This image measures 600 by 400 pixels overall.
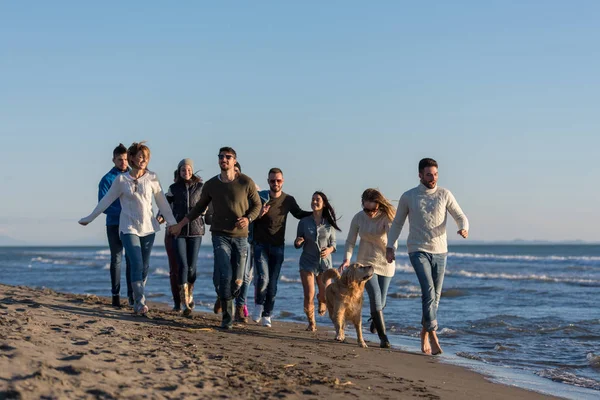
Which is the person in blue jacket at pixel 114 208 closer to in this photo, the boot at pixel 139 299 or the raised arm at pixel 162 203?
the boot at pixel 139 299

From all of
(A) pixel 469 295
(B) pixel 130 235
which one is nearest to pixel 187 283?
(B) pixel 130 235

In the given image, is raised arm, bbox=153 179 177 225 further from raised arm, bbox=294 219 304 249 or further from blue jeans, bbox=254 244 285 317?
raised arm, bbox=294 219 304 249

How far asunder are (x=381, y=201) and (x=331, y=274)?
3.25ft

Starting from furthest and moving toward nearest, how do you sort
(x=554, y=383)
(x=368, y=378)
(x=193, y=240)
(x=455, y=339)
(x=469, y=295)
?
1. (x=469, y=295)
2. (x=455, y=339)
3. (x=193, y=240)
4. (x=554, y=383)
5. (x=368, y=378)

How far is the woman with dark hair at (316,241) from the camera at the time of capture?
29.2ft

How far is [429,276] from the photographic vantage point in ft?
24.8

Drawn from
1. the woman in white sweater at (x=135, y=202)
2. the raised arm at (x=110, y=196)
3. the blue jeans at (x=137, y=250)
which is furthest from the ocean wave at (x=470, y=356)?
the raised arm at (x=110, y=196)

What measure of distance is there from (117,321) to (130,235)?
102 cm

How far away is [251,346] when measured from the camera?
23.6ft

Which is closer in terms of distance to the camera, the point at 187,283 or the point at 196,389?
the point at 196,389

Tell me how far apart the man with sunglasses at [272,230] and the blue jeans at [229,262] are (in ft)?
2.40

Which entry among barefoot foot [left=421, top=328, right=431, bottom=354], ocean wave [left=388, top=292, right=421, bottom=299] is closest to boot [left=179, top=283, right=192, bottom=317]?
barefoot foot [left=421, top=328, right=431, bottom=354]

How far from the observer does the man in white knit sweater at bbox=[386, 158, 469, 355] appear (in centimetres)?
754

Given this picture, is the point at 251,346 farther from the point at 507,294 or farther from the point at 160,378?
the point at 507,294
